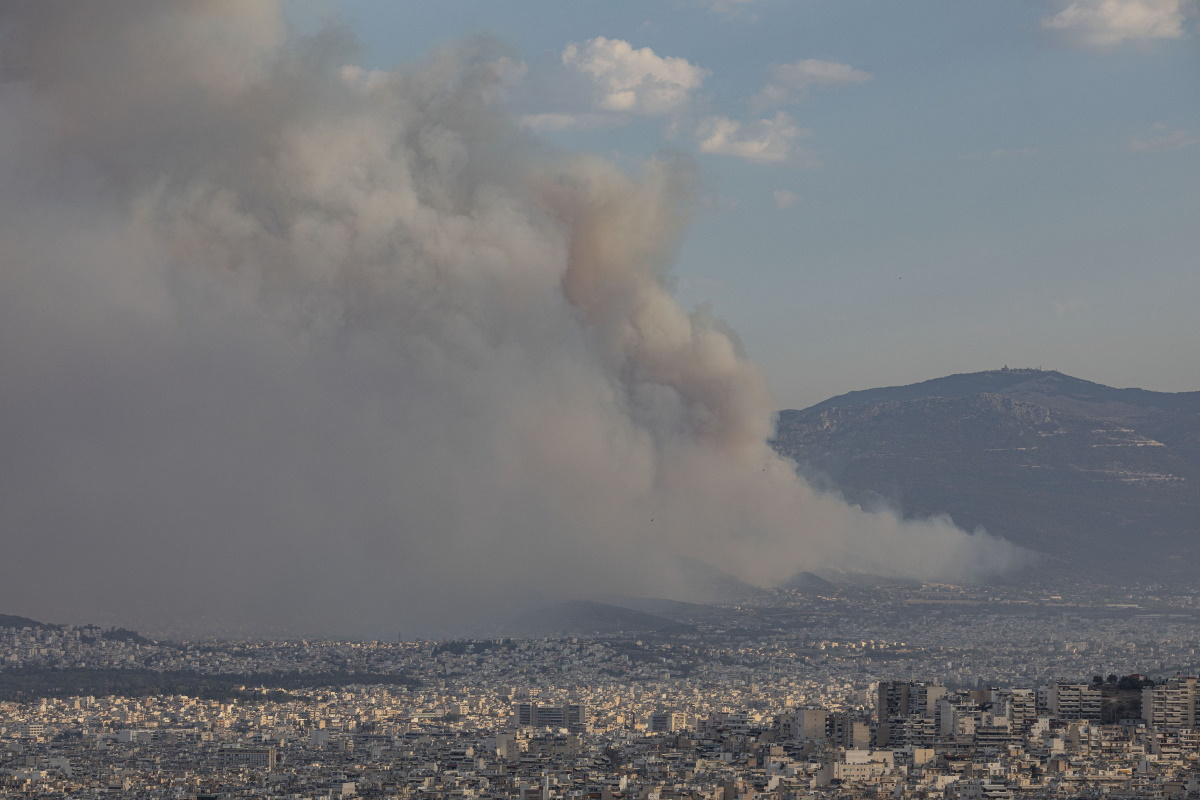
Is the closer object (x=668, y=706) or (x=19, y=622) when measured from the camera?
(x=668, y=706)

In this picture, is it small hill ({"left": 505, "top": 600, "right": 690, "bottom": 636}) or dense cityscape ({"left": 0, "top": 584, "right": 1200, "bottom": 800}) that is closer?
dense cityscape ({"left": 0, "top": 584, "right": 1200, "bottom": 800})

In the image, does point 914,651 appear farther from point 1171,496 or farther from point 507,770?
point 1171,496

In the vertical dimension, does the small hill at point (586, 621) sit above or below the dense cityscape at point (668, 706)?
above

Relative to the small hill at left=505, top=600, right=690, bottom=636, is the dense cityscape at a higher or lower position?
lower

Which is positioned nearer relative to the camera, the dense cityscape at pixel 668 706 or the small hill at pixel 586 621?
the dense cityscape at pixel 668 706

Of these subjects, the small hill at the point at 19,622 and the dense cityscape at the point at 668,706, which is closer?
the dense cityscape at the point at 668,706

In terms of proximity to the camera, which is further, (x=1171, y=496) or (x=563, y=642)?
(x=1171, y=496)

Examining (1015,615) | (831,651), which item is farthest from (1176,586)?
(831,651)

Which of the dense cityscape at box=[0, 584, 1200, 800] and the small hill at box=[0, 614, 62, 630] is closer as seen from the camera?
the dense cityscape at box=[0, 584, 1200, 800]
